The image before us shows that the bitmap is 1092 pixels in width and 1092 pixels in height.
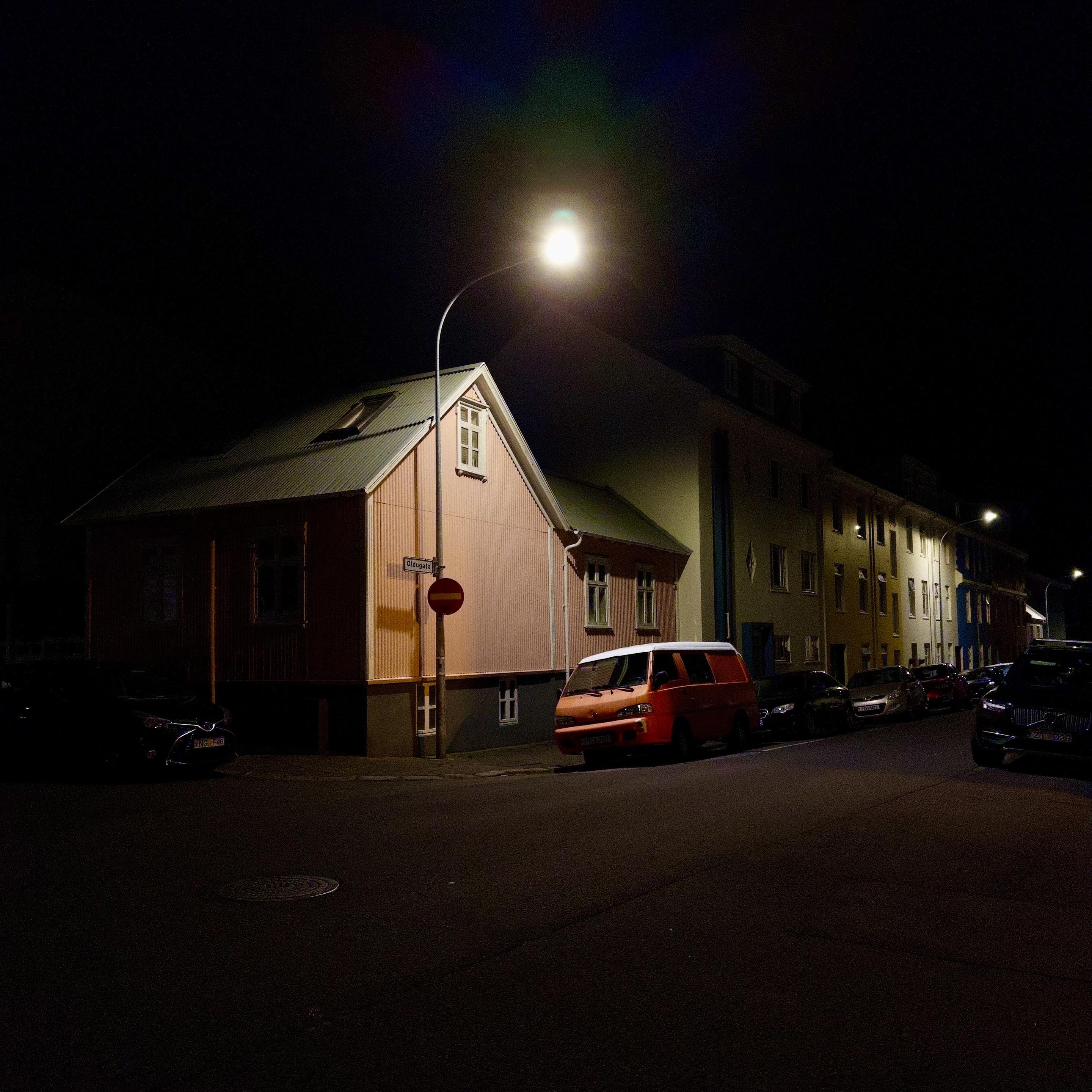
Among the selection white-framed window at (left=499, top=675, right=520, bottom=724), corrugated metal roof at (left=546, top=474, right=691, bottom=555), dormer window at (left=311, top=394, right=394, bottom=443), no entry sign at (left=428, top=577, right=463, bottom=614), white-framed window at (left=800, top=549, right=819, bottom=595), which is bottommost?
white-framed window at (left=499, top=675, right=520, bottom=724)

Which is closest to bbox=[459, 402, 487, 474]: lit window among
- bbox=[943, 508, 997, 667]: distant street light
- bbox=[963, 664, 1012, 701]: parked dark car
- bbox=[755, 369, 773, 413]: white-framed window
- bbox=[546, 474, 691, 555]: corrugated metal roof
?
bbox=[546, 474, 691, 555]: corrugated metal roof

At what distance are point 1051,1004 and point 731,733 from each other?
575 inches

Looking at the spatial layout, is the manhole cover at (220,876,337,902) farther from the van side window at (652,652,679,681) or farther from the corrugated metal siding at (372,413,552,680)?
the corrugated metal siding at (372,413,552,680)

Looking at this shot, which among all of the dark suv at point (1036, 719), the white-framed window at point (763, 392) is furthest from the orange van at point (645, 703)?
the white-framed window at point (763, 392)

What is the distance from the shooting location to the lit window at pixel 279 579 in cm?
1930

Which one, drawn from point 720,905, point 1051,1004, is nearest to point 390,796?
point 720,905

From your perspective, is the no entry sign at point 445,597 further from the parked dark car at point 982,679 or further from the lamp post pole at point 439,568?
the parked dark car at point 982,679

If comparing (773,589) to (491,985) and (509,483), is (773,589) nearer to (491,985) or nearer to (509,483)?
(509,483)

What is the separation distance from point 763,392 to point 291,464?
2049 centimetres

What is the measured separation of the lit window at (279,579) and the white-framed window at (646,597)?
1095 centimetres

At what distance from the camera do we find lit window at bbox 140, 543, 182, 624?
21.0 meters

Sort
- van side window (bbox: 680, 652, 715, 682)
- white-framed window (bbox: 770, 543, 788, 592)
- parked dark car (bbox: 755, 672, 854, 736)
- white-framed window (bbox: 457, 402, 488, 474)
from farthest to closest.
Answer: white-framed window (bbox: 770, 543, 788, 592)
parked dark car (bbox: 755, 672, 854, 736)
white-framed window (bbox: 457, 402, 488, 474)
van side window (bbox: 680, 652, 715, 682)

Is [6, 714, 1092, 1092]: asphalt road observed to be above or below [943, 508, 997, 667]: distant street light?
below

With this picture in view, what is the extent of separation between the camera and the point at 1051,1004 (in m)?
4.90
